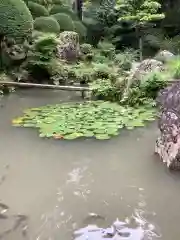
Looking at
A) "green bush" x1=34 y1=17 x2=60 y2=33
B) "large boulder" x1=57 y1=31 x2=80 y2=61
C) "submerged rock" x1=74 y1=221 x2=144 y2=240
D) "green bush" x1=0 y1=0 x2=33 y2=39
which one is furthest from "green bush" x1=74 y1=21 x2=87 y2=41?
"submerged rock" x1=74 y1=221 x2=144 y2=240

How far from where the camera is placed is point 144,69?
8.81m

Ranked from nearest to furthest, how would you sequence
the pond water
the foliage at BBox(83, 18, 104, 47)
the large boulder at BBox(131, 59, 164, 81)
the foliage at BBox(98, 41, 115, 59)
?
the pond water
the large boulder at BBox(131, 59, 164, 81)
the foliage at BBox(98, 41, 115, 59)
the foliage at BBox(83, 18, 104, 47)

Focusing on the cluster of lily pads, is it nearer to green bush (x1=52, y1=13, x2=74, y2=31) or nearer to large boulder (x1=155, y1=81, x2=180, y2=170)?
large boulder (x1=155, y1=81, x2=180, y2=170)

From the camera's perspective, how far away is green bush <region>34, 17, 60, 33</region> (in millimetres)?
11625

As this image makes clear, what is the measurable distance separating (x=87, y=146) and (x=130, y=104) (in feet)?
7.99

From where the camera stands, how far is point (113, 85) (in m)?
8.62

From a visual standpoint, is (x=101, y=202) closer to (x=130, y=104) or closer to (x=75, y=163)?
(x=75, y=163)

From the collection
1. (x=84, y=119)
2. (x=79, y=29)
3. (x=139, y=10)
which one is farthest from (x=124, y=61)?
(x=84, y=119)

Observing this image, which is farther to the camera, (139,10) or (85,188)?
(139,10)

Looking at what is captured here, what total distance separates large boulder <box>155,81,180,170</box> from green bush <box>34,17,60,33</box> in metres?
6.98

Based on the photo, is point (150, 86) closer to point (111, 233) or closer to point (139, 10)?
point (111, 233)

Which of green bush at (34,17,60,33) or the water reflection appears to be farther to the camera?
green bush at (34,17,60,33)

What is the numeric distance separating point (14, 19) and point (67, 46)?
2.65 metres

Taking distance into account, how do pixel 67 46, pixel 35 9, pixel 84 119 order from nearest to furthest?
1. pixel 84 119
2. pixel 67 46
3. pixel 35 9
